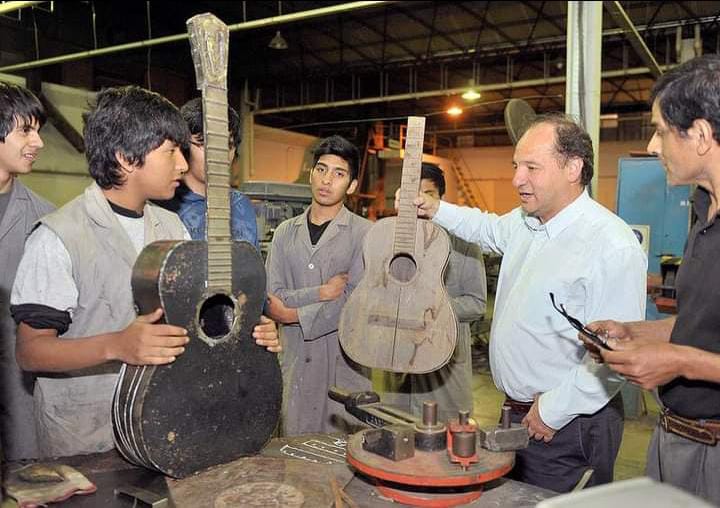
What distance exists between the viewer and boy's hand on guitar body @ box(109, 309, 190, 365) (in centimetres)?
128

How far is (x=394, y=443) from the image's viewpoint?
1.22m

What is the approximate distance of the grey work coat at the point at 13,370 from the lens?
1.97 metres

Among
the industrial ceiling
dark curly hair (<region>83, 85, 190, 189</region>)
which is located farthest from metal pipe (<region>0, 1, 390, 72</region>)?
dark curly hair (<region>83, 85, 190, 189</region>)

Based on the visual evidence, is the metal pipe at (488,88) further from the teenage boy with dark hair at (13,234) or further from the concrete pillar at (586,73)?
the teenage boy with dark hair at (13,234)

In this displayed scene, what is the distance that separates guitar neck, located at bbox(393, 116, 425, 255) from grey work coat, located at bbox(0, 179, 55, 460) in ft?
4.10

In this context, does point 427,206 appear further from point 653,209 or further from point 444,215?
point 653,209

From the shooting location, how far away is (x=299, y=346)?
9.04 ft

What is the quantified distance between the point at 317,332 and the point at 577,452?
3.97 feet

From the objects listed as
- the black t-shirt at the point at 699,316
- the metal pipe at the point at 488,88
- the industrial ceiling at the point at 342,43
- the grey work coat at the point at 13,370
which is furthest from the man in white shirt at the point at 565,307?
the metal pipe at the point at 488,88

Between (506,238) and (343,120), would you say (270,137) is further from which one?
(506,238)

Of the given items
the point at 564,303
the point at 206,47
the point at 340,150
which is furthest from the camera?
the point at 340,150

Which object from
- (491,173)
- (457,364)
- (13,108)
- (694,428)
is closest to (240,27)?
(457,364)

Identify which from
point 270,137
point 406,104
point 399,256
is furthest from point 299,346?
point 406,104

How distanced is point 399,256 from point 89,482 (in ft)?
4.26
